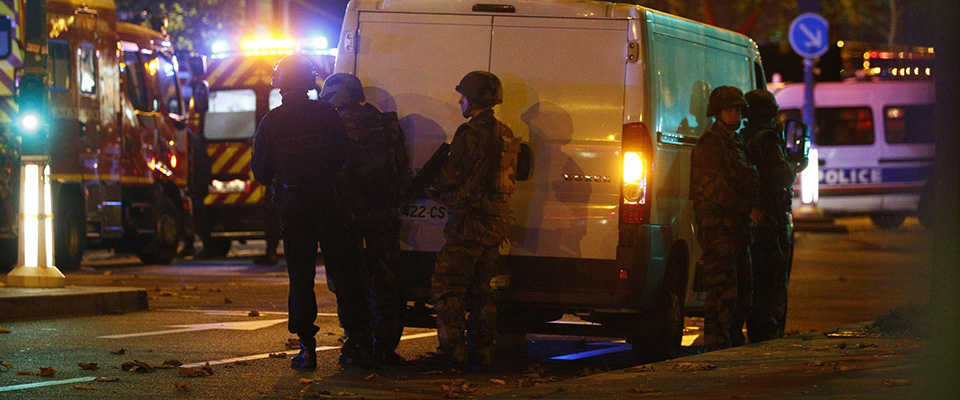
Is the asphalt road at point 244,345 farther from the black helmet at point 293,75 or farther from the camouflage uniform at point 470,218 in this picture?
the black helmet at point 293,75

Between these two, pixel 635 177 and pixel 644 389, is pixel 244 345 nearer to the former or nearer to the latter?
pixel 635 177

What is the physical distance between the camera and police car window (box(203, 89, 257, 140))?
1978 centimetres

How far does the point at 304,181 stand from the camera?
8305 millimetres

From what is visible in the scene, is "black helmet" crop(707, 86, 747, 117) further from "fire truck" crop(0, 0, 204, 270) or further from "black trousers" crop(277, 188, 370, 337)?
"fire truck" crop(0, 0, 204, 270)

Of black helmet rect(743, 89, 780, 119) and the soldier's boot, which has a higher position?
black helmet rect(743, 89, 780, 119)

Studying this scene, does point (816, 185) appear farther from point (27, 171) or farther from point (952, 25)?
point (952, 25)

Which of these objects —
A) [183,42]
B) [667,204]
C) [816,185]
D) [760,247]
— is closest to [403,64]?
[667,204]

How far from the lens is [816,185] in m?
27.4

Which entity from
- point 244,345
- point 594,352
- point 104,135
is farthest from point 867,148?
point 244,345

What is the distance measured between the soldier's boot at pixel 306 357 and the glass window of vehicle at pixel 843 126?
2202cm

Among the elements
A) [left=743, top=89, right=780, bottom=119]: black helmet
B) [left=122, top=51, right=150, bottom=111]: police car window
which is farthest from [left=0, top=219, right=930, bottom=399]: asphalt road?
[left=122, top=51, right=150, bottom=111]: police car window

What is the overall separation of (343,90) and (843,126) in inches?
877

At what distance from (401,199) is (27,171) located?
536cm

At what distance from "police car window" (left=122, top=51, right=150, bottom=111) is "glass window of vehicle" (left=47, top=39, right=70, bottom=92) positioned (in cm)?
135
